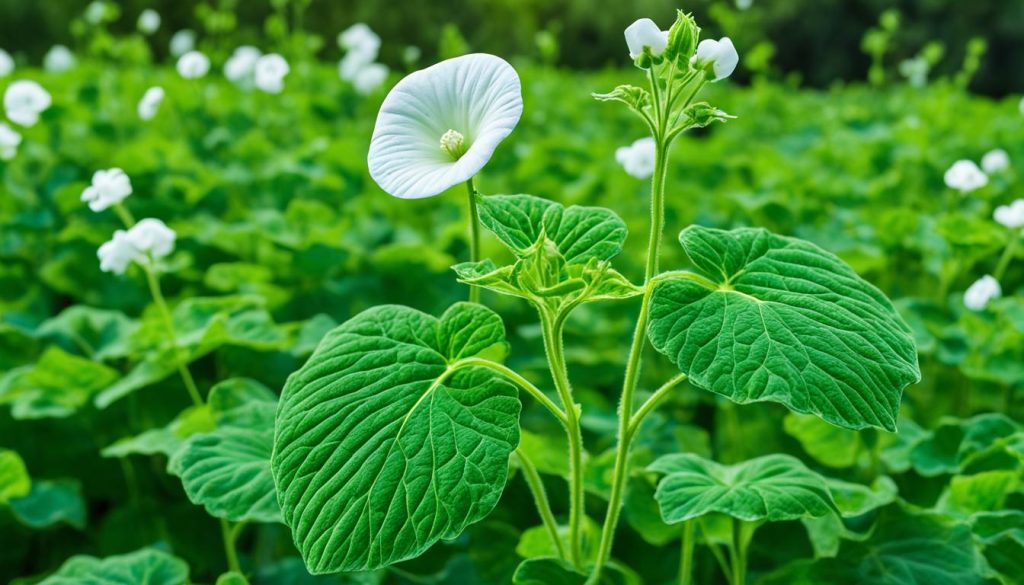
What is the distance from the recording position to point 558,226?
120 centimetres

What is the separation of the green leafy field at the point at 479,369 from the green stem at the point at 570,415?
49 millimetres

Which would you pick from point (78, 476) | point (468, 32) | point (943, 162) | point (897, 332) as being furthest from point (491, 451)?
point (468, 32)

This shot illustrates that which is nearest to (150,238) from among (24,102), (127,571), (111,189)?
(111,189)

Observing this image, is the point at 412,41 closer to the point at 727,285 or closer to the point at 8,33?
the point at 8,33

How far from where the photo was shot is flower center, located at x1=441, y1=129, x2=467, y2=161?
1092 mm

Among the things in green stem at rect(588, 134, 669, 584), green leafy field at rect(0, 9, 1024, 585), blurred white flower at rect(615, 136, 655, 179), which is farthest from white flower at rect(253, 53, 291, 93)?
green stem at rect(588, 134, 669, 584)

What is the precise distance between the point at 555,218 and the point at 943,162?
9.39 ft

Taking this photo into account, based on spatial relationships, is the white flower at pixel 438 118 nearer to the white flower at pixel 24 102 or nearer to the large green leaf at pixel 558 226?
the large green leaf at pixel 558 226

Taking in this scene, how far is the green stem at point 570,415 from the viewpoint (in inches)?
44.3

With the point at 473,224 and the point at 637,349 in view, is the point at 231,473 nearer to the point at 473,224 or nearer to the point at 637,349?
the point at 473,224

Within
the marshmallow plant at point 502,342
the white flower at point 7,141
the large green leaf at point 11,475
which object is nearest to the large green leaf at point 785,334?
the marshmallow plant at point 502,342

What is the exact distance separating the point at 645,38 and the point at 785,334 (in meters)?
0.35

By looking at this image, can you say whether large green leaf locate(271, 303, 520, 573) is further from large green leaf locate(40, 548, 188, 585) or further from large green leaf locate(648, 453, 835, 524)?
large green leaf locate(40, 548, 188, 585)

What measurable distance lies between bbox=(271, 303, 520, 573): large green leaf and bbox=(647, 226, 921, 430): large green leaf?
216 mm
